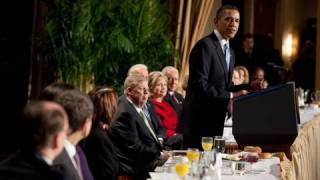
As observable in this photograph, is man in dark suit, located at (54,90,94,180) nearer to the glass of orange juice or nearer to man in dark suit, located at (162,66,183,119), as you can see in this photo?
the glass of orange juice

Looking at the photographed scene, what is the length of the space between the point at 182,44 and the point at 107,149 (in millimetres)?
4444

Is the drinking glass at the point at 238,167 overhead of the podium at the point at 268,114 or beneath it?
Answer: beneath

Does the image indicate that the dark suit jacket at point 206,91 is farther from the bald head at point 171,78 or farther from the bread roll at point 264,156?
the bald head at point 171,78

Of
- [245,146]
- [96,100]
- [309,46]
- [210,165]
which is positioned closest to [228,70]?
[245,146]

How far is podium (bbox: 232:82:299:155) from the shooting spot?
4148 millimetres

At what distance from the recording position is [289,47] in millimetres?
13727

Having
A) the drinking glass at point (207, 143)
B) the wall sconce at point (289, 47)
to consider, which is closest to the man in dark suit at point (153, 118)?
the drinking glass at point (207, 143)

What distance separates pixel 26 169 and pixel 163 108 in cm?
369

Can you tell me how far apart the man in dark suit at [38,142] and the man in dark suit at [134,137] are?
1.95 m

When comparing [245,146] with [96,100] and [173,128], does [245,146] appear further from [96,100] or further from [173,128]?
[173,128]

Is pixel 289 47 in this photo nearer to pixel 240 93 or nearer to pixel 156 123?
pixel 156 123

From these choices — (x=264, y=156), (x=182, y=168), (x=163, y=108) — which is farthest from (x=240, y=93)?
(x=163, y=108)

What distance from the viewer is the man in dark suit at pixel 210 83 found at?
447 centimetres

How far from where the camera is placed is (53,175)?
2248mm
